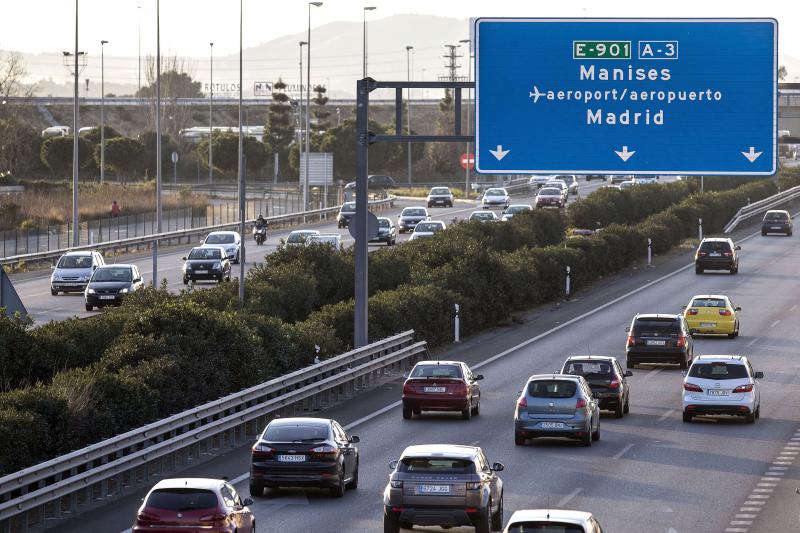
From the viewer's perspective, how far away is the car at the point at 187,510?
65.7 feet

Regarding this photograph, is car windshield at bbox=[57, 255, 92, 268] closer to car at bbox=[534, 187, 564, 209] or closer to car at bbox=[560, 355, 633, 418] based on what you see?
car at bbox=[560, 355, 633, 418]

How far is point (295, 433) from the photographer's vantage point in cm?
2591

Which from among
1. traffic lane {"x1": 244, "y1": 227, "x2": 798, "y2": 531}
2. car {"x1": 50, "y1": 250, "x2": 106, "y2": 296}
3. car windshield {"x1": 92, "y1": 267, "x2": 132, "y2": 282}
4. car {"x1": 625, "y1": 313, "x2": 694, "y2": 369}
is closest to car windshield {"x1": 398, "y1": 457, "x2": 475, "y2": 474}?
traffic lane {"x1": 244, "y1": 227, "x2": 798, "y2": 531}

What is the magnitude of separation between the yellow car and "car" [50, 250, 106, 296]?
Answer: 23.4 metres

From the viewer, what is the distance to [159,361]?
3178 cm

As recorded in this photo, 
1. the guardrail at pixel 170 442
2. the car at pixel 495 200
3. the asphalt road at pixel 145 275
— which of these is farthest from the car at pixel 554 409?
the car at pixel 495 200

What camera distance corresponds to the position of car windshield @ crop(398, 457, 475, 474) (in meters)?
22.8

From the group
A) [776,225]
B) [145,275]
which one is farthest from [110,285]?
[776,225]

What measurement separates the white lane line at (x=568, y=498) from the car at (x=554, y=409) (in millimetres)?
4631

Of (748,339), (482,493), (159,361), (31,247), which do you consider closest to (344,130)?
(31,247)

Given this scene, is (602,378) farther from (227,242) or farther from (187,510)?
(227,242)

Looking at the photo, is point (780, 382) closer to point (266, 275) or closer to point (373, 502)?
point (266, 275)

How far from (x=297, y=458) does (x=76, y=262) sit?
3927 centimetres

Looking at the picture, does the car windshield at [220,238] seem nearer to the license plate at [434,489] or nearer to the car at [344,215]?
the car at [344,215]
